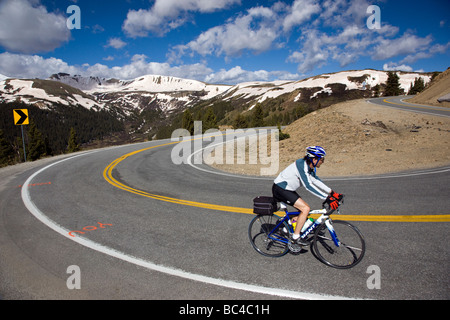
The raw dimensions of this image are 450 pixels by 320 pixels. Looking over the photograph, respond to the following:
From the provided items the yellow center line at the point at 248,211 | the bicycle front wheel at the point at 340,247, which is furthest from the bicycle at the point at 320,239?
the yellow center line at the point at 248,211

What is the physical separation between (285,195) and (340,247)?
57.0 inches

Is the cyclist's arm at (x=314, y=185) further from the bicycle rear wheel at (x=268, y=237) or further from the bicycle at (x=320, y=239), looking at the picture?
the bicycle rear wheel at (x=268, y=237)

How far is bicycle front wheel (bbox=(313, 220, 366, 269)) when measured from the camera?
14.7ft

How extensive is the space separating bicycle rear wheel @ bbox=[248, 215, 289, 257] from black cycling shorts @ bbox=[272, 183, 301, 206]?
50 centimetres

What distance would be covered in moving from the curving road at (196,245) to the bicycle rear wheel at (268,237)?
21cm

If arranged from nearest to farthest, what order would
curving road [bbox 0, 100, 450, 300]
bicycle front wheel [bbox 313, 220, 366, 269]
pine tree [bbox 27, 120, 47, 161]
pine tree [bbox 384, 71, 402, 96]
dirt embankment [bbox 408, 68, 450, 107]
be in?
curving road [bbox 0, 100, 450, 300] < bicycle front wheel [bbox 313, 220, 366, 269] < dirt embankment [bbox 408, 68, 450, 107] < pine tree [bbox 27, 120, 47, 161] < pine tree [bbox 384, 71, 402, 96]

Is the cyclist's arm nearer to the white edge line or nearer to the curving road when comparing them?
the curving road

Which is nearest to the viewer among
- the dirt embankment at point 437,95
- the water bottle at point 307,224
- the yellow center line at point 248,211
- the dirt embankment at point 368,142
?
the water bottle at point 307,224

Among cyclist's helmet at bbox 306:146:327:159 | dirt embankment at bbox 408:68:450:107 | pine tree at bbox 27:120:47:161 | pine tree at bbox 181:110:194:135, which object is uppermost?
dirt embankment at bbox 408:68:450:107

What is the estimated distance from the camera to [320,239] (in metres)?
5.10

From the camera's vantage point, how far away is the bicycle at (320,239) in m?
4.57

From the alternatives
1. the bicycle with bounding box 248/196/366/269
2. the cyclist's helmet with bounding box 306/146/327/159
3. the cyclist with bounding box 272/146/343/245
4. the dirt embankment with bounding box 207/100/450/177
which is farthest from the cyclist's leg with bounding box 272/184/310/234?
the dirt embankment with bounding box 207/100/450/177
